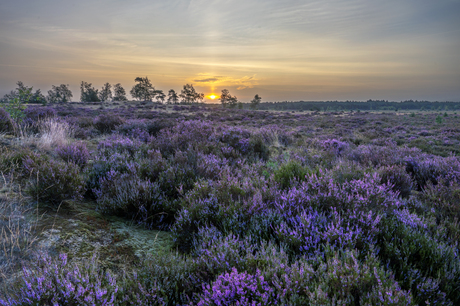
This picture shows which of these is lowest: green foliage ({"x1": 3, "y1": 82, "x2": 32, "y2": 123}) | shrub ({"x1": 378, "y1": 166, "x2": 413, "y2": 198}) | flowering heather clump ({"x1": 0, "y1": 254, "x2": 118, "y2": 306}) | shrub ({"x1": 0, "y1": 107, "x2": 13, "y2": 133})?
flowering heather clump ({"x1": 0, "y1": 254, "x2": 118, "y2": 306})

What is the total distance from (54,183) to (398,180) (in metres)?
5.48

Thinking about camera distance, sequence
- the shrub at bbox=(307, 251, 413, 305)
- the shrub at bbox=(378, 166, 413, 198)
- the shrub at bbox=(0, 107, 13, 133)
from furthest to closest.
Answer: the shrub at bbox=(0, 107, 13, 133)
the shrub at bbox=(378, 166, 413, 198)
the shrub at bbox=(307, 251, 413, 305)

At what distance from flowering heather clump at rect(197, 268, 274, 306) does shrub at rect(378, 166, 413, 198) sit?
3.51m

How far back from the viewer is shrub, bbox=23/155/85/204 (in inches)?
126

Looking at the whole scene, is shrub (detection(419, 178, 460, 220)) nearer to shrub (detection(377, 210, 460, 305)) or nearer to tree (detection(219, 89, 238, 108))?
shrub (detection(377, 210, 460, 305))

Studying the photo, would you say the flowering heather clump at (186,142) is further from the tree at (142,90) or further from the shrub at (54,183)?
the tree at (142,90)

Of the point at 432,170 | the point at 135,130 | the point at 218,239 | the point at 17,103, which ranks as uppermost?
the point at 17,103

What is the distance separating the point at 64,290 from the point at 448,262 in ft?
9.64

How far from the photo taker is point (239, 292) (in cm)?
154

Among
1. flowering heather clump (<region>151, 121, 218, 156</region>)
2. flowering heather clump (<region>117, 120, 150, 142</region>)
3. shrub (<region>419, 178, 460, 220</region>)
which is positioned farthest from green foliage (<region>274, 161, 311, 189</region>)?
flowering heather clump (<region>117, 120, 150, 142</region>)

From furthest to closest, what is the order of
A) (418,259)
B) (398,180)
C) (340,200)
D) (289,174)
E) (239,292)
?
(398,180) → (289,174) → (340,200) → (418,259) → (239,292)

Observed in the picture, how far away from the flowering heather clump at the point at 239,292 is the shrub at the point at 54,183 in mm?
2755

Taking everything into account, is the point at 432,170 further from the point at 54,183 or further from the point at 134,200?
the point at 54,183

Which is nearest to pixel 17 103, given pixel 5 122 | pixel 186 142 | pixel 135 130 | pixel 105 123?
pixel 5 122
